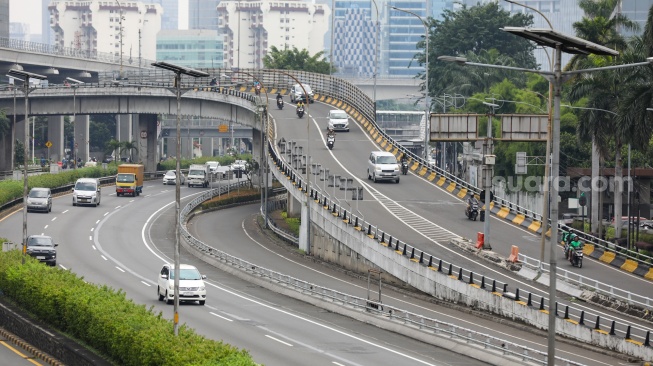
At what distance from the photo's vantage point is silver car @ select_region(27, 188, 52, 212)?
297 ft

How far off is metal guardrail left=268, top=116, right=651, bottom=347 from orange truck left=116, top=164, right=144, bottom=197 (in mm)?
23541

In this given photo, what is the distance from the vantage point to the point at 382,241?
215 feet

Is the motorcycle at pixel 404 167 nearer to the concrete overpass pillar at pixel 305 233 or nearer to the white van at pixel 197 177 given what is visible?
the concrete overpass pillar at pixel 305 233

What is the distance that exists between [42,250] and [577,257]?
27464 millimetres

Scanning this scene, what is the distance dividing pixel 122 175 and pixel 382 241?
4876cm

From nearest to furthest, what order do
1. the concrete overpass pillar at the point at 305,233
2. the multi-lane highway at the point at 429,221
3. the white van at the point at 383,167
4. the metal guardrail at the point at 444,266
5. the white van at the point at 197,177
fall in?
the metal guardrail at the point at 444,266, the multi-lane highway at the point at 429,221, the concrete overpass pillar at the point at 305,233, the white van at the point at 383,167, the white van at the point at 197,177

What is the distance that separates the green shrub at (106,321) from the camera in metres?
33.2

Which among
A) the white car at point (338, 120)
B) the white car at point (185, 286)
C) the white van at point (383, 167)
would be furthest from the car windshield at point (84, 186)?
the white car at point (185, 286)

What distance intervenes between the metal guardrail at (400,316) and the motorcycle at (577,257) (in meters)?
11.0

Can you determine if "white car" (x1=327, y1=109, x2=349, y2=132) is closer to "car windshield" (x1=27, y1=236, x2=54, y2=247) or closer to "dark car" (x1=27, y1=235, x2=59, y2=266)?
"car windshield" (x1=27, y1=236, x2=54, y2=247)

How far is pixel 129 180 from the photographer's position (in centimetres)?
10894

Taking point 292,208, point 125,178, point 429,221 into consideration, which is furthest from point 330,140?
point 429,221

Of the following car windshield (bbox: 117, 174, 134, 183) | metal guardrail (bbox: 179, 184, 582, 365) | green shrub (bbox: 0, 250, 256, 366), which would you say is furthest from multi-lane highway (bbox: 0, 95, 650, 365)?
green shrub (bbox: 0, 250, 256, 366)

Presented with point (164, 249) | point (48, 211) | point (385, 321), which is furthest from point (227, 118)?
point (385, 321)
